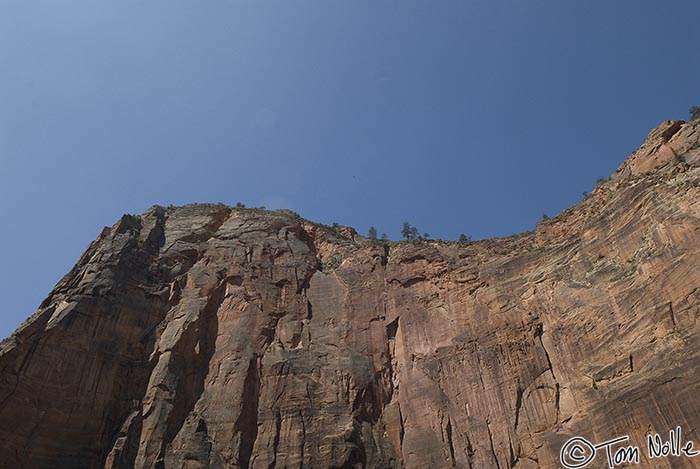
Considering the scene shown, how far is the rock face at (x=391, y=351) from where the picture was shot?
76.8 feet

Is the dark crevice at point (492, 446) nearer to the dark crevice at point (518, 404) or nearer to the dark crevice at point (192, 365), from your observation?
the dark crevice at point (518, 404)

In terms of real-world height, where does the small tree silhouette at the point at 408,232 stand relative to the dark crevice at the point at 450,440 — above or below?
above

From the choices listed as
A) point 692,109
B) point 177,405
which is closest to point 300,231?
point 177,405

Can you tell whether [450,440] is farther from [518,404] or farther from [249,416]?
[249,416]

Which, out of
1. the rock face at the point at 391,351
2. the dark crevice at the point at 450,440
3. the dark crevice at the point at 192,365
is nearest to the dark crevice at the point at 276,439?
the rock face at the point at 391,351

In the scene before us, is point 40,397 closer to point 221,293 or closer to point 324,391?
point 221,293

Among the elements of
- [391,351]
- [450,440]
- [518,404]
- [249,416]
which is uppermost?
[391,351]
